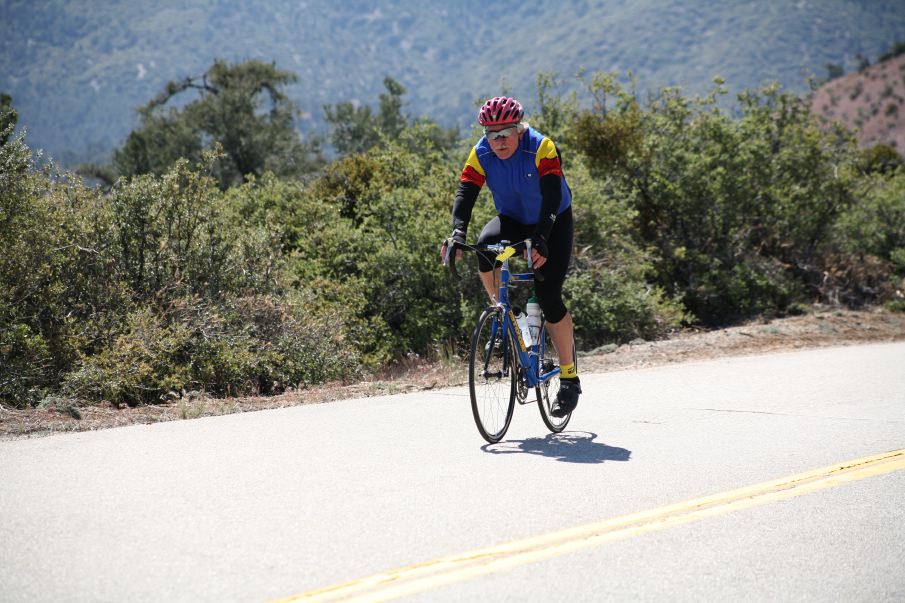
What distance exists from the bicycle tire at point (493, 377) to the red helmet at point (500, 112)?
1315 mm

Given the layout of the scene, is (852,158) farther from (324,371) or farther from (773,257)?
(324,371)

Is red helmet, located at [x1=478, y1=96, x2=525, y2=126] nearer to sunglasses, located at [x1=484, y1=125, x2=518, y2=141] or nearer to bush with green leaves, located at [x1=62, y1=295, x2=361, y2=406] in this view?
sunglasses, located at [x1=484, y1=125, x2=518, y2=141]

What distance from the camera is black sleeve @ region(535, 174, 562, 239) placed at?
6332 millimetres

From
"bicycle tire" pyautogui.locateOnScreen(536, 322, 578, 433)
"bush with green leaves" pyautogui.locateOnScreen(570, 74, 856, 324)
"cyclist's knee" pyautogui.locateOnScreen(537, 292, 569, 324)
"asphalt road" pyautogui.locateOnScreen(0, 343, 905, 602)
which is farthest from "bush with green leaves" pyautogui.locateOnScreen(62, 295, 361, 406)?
"bush with green leaves" pyautogui.locateOnScreen(570, 74, 856, 324)

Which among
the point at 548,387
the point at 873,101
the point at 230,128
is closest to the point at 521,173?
the point at 548,387

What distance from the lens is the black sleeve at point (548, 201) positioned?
633 cm

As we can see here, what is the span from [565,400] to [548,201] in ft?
4.88

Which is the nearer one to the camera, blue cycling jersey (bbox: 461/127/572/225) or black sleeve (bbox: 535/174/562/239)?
black sleeve (bbox: 535/174/562/239)

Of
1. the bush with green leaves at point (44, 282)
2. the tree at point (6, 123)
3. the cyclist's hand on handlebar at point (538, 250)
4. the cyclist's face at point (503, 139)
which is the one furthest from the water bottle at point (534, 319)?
the tree at point (6, 123)

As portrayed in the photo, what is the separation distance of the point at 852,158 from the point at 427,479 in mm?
18448

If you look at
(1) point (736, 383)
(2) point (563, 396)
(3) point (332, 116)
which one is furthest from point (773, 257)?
(3) point (332, 116)

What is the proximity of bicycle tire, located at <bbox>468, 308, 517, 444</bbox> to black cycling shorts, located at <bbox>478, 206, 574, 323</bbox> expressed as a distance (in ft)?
1.36

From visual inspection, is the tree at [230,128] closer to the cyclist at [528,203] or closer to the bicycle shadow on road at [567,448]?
the cyclist at [528,203]

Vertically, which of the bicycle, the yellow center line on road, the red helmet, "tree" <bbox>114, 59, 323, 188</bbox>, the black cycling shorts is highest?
"tree" <bbox>114, 59, 323, 188</bbox>
